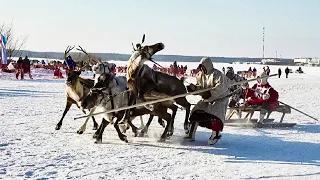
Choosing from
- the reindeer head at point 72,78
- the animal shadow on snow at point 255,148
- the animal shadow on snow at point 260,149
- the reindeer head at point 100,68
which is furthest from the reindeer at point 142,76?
the reindeer head at point 72,78

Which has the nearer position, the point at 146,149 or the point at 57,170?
the point at 57,170

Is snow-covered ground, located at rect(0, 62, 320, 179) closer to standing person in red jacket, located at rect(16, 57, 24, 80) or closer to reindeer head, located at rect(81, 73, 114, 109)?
reindeer head, located at rect(81, 73, 114, 109)

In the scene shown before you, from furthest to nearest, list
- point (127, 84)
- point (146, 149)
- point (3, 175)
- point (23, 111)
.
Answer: point (23, 111)
point (127, 84)
point (146, 149)
point (3, 175)

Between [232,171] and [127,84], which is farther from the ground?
[127,84]

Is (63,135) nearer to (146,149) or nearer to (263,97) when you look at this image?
(146,149)

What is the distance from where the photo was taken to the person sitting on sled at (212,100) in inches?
369

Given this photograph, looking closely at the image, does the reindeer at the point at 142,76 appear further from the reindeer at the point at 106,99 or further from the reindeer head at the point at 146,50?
the reindeer at the point at 106,99

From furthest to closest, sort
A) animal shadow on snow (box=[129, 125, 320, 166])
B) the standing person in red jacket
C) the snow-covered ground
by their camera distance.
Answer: the standing person in red jacket → animal shadow on snow (box=[129, 125, 320, 166]) → the snow-covered ground

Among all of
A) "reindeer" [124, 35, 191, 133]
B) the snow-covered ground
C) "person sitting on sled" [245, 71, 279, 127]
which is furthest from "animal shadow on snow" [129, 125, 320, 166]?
"person sitting on sled" [245, 71, 279, 127]

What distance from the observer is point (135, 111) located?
1014 cm

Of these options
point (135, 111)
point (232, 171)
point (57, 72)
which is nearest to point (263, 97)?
point (135, 111)

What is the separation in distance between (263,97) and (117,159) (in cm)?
596

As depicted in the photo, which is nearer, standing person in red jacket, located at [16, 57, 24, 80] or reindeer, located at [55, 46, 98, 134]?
reindeer, located at [55, 46, 98, 134]

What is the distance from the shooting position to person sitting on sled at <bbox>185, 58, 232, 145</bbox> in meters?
9.37
